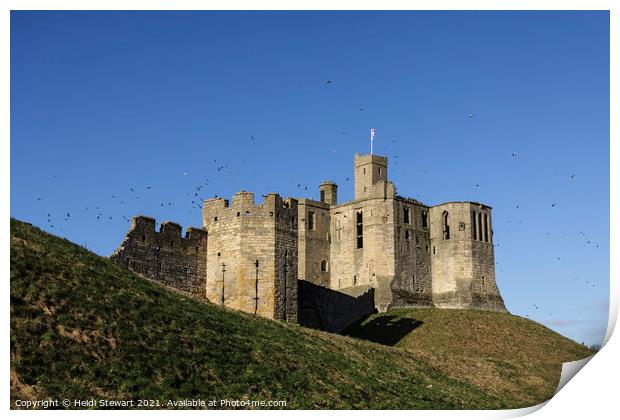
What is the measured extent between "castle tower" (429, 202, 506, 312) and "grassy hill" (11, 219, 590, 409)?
26269 millimetres

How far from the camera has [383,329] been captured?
2210 inches

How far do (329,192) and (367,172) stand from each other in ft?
11.1

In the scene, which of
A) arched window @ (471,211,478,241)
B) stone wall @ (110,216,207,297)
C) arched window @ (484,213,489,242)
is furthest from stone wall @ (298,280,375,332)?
arched window @ (484,213,489,242)

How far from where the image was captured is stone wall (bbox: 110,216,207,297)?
40938 millimetres

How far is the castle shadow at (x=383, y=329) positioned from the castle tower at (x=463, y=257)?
6863 millimetres

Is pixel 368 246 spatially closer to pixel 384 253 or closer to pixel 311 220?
pixel 384 253

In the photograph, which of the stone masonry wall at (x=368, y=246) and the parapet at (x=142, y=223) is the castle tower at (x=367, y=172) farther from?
the parapet at (x=142, y=223)

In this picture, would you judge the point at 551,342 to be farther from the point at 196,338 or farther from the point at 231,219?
the point at 196,338

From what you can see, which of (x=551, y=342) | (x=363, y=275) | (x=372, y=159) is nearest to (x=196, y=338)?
(x=551, y=342)

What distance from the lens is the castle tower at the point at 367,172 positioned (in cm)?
6700

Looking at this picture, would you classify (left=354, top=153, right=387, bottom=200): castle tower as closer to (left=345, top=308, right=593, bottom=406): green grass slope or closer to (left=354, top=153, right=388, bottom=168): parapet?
(left=354, top=153, right=388, bottom=168): parapet

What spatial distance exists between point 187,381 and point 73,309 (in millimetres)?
3652

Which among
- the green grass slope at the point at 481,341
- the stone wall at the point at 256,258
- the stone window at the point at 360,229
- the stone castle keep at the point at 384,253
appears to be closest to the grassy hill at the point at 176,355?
the green grass slope at the point at 481,341
